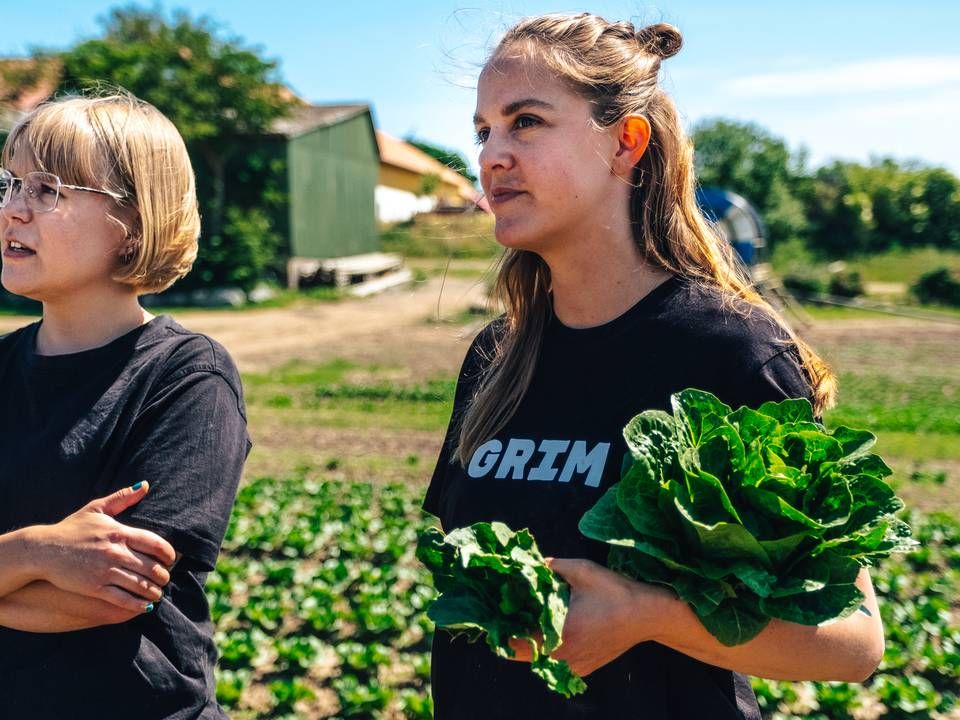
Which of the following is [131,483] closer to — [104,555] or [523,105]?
[104,555]

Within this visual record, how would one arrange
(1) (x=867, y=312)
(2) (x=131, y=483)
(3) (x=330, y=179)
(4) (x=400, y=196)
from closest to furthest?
(2) (x=131, y=483)
(1) (x=867, y=312)
(3) (x=330, y=179)
(4) (x=400, y=196)

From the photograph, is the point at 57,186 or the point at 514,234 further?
the point at 57,186

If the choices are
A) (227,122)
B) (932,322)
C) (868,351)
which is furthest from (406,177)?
(868,351)

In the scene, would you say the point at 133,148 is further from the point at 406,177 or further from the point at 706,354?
the point at 406,177

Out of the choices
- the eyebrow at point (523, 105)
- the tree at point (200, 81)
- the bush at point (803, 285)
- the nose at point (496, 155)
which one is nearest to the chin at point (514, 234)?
the nose at point (496, 155)

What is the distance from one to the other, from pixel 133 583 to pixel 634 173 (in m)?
1.31

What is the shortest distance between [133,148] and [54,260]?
30cm

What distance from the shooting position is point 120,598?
67.7 inches

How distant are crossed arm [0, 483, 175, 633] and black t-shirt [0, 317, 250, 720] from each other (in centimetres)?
4

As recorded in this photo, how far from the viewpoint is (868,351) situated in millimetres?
17516

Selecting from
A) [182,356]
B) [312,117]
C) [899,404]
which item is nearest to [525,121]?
[182,356]

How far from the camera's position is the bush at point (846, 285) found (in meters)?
28.5

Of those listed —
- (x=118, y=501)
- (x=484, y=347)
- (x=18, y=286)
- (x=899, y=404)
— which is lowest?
(x=899, y=404)

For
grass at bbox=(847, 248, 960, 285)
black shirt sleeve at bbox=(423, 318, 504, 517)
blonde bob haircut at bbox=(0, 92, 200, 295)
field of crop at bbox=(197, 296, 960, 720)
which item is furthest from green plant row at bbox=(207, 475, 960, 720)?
grass at bbox=(847, 248, 960, 285)
